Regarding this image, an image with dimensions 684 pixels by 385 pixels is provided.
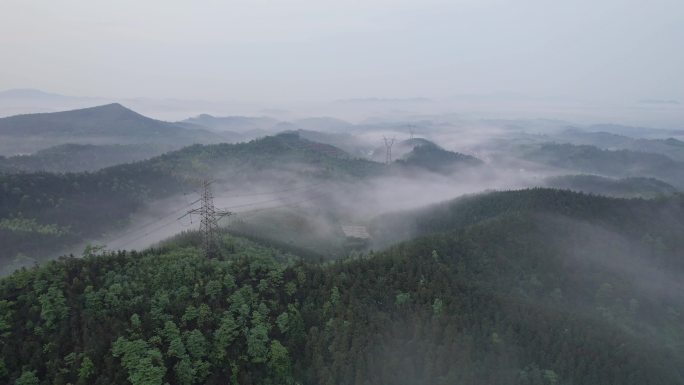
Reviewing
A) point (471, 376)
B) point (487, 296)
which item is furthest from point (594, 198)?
point (471, 376)

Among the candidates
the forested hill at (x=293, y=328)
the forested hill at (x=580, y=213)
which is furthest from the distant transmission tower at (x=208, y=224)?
the forested hill at (x=580, y=213)

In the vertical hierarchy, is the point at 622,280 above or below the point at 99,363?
below

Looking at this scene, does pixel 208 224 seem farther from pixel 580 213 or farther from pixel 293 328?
pixel 580 213

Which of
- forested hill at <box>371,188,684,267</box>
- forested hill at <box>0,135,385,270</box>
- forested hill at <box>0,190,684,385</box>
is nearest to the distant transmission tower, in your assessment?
forested hill at <box>0,190,684,385</box>

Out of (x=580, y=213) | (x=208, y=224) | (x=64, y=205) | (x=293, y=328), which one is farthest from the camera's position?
(x=64, y=205)

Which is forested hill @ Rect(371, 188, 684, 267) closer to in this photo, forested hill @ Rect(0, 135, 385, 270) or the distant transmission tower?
the distant transmission tower

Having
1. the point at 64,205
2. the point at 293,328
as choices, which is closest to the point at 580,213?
the point at 293,328

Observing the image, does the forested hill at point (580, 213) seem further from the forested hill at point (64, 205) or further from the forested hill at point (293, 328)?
the forested hill at point (64, 205)

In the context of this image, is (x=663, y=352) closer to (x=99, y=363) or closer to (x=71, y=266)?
(x=99, y=363)
